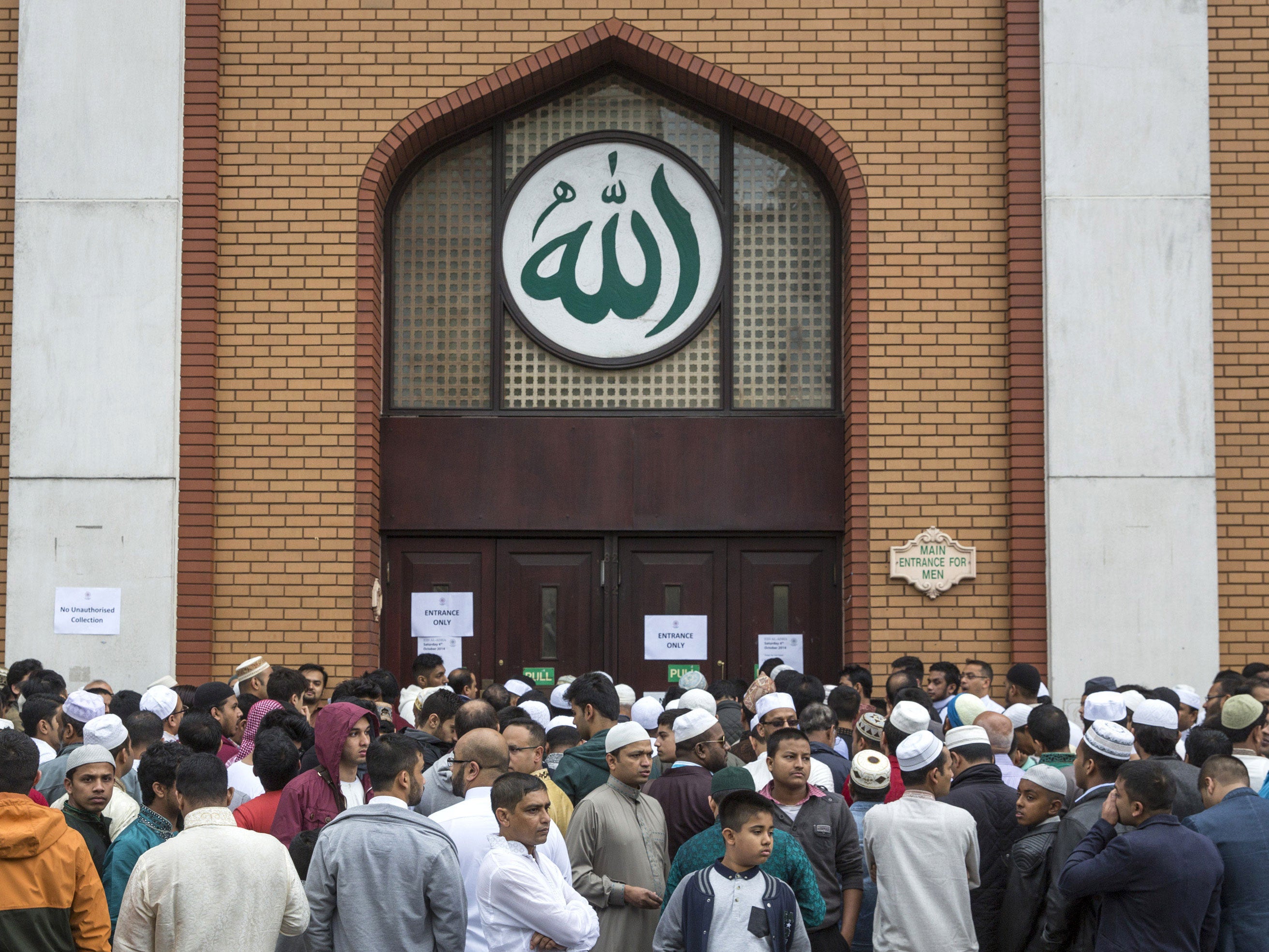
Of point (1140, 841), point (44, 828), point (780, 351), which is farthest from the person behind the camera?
point (780, 351)

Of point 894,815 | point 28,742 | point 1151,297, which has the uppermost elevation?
point 1151,297

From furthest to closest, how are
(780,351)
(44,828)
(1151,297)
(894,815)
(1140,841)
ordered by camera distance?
1. (780,351)
2. (1151,297)
3. (894,815)
4. (1140,841)
5. (44,828)

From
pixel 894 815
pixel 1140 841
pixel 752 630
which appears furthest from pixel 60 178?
pixel 1140 841

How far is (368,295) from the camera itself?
1180cm

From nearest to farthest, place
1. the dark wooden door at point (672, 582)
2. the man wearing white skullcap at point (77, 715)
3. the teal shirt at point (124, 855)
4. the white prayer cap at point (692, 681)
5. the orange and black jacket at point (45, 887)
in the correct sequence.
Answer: the orange and black jacket at point (45, 887) < the teal shirt at point (124, 855) < the man wearing white skullcap at point (77, 715) < the white prayer cap at point (692, 681) < the dark wooden door at point (672, 582)

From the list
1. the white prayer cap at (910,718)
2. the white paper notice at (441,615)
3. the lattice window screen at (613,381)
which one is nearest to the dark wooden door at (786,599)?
the lattice window screen at (613,381)

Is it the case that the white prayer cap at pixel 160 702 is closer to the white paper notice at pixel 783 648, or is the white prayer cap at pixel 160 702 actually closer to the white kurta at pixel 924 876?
the white kurta at pixel 924 876

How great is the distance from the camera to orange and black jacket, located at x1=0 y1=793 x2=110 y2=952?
4.54 metres

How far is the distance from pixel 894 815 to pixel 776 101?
748 centimetres

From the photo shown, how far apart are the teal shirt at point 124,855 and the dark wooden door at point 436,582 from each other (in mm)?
6813

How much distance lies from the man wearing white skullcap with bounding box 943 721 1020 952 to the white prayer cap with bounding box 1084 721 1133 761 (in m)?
0.46

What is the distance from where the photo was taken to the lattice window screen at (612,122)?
1249 cm

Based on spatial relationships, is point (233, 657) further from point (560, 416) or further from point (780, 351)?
point (780, 351)

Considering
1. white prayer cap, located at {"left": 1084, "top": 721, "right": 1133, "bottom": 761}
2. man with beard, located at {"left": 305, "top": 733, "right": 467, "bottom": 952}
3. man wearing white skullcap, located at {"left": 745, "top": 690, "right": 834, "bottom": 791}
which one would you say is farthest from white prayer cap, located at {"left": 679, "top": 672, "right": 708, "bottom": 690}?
man with beard, located at {"left": 305, "top": 733, "right": 467, "bottom": 952}
